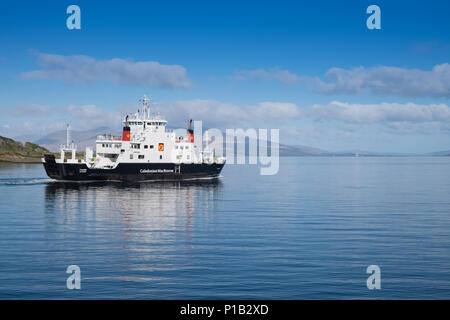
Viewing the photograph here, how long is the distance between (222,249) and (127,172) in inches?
2061

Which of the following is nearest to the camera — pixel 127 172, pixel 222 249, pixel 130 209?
pixel 222 249

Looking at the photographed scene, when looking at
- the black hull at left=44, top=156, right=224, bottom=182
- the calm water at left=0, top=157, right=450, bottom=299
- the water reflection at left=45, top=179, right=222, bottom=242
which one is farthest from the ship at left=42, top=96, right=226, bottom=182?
the calm water at left=0, top=157, right=450, bottom=299

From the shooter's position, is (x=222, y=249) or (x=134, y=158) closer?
(x=222, y=249)

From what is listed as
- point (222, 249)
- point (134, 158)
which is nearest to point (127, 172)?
point (134, 158)

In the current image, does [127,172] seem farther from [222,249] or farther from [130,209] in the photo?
[222,249]

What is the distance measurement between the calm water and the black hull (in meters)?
22.6

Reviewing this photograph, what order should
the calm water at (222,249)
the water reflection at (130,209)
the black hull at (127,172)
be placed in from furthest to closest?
the black hull at (127,172)
the water reflection at (130,209)
the calm water at (222,249)

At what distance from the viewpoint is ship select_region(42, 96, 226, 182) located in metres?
72.3

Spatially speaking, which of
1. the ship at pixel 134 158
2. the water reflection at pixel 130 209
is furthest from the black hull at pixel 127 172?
the water reflection at pixel 130 209

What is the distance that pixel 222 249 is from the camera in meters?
25.8

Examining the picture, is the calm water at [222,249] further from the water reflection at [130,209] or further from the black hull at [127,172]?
the black hull at [127,172]

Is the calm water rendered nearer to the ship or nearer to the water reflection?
the water reflection

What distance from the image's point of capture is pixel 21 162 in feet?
619

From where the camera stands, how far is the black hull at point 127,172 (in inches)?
2830
